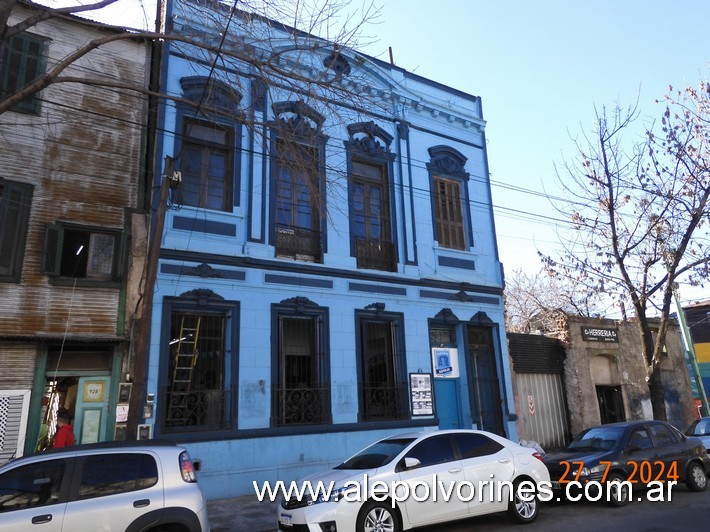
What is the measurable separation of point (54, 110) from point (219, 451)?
24.1ft

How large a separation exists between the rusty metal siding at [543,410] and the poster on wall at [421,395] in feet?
11.4

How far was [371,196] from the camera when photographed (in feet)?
47.6

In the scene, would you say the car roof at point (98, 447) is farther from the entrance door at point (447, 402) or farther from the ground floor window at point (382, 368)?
the entrance door at point (447, 402)

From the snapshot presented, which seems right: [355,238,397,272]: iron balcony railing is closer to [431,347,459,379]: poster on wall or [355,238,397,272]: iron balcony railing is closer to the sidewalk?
[431,347,459,379]: poster on wall

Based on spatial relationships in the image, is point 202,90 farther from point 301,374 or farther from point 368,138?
point 301,374

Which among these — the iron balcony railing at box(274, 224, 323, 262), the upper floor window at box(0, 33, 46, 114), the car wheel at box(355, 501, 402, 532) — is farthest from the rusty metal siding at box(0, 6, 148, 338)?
the car wheel at box(355, 501, 402, 532)

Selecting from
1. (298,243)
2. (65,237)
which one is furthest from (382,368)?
(65,237)

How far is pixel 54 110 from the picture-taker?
10688 millimetres

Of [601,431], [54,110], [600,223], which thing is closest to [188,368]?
[54,110]

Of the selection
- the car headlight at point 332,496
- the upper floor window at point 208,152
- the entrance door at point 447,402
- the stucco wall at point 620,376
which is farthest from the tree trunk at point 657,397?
the upper floor window at point 208,152

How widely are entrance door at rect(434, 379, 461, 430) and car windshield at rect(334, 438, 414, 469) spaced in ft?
19.1

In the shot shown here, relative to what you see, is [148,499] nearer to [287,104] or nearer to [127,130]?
[127,130]

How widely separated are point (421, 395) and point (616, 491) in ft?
16.4

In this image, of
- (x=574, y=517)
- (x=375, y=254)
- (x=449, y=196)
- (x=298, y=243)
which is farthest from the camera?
(x=449, y=196)
